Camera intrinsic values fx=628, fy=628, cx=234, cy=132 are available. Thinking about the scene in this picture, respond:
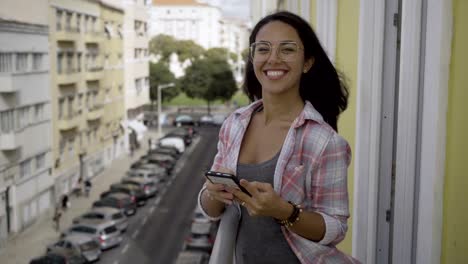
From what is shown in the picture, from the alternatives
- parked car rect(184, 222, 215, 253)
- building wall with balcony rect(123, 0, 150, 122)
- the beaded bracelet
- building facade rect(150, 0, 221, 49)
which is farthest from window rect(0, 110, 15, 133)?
building facade rect(150, 0, 221, 49)

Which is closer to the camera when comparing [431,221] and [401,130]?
[431,221]

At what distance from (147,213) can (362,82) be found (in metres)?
4.56

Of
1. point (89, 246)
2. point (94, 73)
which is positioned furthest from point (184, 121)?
point (89, 246)

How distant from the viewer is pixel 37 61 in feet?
12.4

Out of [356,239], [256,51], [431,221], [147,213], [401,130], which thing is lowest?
[147,213]

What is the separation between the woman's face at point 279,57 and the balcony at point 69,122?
4265 millimetres

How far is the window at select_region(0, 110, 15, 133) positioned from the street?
83cm

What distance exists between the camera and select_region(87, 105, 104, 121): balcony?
6912 mm

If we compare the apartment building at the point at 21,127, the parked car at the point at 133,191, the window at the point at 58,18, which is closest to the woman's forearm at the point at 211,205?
the apartment building at the point at 21,127

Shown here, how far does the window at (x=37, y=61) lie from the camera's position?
368cm

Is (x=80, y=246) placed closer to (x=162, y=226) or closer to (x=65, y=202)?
(x=65, y=202)

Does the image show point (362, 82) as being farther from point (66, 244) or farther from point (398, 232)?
point (66, 244)

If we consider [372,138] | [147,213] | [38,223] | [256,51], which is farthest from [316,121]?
[147,213]

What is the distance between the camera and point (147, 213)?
5512 millimetres
